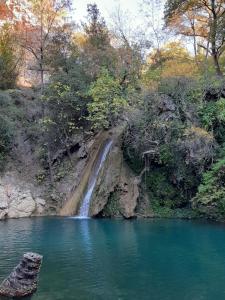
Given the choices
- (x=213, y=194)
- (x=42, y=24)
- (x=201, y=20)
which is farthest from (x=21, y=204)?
(x=201, y=20)

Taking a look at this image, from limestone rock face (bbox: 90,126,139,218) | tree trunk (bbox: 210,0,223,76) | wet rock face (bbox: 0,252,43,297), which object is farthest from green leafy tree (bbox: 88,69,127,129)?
wet rock face (bbox: 0,252,43,297)

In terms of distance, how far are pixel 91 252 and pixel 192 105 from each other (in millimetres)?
13425

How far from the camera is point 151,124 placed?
26156mm

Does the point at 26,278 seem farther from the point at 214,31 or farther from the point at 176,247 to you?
the point at 214,31

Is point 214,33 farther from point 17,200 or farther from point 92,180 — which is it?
point 17,200

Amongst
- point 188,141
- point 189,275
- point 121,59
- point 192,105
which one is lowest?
point 189,275

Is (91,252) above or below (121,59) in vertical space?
below

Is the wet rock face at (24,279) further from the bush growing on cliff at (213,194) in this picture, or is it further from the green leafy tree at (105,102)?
the green leafy tree at (105,102)

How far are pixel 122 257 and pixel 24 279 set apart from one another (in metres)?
5.10

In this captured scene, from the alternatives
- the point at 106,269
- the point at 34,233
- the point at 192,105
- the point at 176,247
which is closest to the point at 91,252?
the point at 106,269

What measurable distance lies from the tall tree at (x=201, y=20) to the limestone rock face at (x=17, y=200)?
1541 cm

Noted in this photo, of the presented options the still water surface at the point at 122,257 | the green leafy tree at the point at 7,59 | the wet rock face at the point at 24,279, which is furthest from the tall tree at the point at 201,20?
the wet rock face at the point at 24,279

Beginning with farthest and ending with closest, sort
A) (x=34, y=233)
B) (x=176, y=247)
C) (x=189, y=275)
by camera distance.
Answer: (x=34, y=233), (x=176, y=247), (x=189, y=275)

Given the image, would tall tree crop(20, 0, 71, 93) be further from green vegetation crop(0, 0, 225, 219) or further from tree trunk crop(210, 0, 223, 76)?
tree trunk crop(210, 0, 223, 76)
